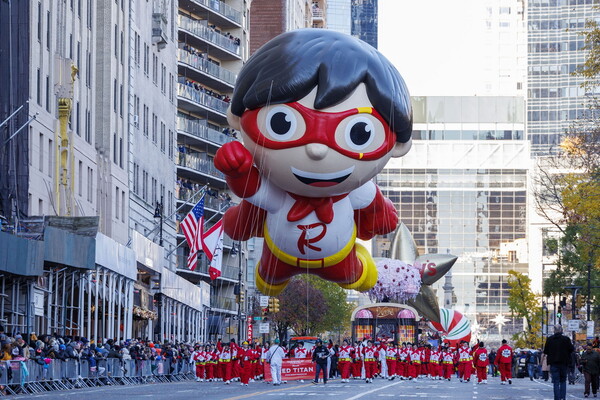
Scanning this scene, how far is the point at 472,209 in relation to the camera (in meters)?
164

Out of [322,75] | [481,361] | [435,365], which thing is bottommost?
[435,365]

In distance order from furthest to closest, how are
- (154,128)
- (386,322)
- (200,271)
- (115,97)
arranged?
1. (200,271)
2. (154,128)
3. (115,97)
4. (386,322)

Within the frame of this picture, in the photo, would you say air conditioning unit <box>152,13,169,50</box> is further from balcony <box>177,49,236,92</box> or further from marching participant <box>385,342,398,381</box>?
marching participant <box>385,342,398,381</box>

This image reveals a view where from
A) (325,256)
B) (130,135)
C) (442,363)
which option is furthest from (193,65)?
(325,256)

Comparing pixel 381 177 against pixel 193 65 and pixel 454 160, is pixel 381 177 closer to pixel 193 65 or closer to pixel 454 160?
pixel 454 160

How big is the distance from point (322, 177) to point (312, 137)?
0.56m

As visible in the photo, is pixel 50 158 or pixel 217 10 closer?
pixel 50 158

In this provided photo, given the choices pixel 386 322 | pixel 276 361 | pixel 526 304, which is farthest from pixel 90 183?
pixel 526 304

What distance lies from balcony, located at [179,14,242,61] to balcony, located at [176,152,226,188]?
25.8ft

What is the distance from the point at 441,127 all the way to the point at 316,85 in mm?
154625

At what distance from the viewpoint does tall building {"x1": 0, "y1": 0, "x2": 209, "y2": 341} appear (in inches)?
1678

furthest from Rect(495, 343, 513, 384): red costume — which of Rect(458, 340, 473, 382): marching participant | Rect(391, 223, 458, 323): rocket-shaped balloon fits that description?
Rect(391, 223, 458, 323): rocket-shaped balloon

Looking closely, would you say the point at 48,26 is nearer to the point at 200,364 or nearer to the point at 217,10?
the point at 200,364

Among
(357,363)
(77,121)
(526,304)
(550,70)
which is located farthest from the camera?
(550,70)
